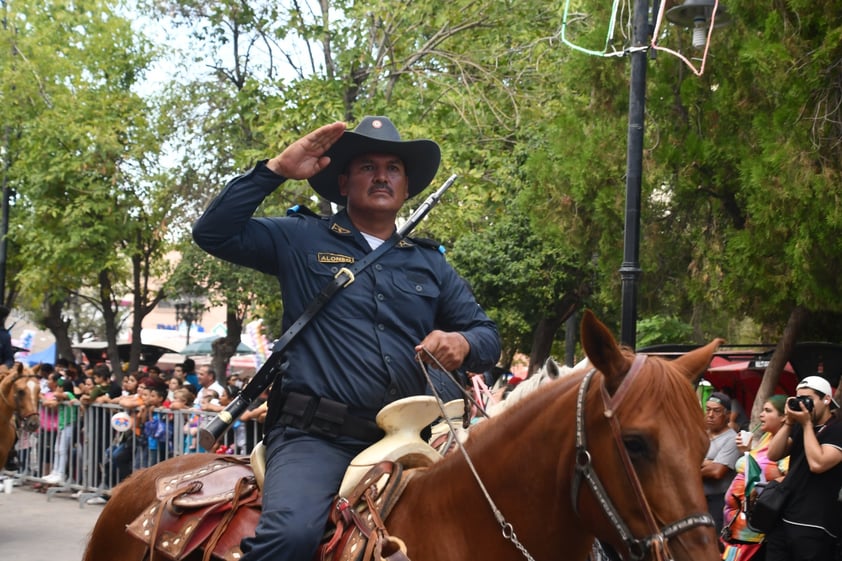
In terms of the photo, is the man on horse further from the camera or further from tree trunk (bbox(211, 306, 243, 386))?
tree trunk (bbox(211, 306, 243, 386))

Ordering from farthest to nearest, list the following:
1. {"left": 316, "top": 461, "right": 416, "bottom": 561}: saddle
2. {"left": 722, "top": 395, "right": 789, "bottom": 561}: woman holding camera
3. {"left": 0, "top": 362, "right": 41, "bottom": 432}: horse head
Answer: {"left": 0, "top": 362, "right": 41, "bottom": 432}: horse head
{"left": 722, "top": 395, "right": 789, "bottom": 561}: woman holding camera
{"left": 316, "top": 461, "right": 416, "bottom": 561}: saddle

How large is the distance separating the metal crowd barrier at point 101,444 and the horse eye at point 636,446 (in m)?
8.92

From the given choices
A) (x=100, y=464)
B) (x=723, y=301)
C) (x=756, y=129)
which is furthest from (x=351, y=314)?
(x=100, y=464)

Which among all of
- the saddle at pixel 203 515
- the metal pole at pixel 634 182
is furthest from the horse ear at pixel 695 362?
the metal pole at pixel 634 182

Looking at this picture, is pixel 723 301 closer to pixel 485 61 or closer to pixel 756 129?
pixel 756 129

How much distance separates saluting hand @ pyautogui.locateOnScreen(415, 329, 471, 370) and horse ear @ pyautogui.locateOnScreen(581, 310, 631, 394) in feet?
2.83

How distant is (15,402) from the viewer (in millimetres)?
11203

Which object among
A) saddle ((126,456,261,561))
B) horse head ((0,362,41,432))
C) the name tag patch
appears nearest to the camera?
saddle ((126,456,261,561))

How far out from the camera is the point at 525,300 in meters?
22.2

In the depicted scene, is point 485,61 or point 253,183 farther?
point 485,61

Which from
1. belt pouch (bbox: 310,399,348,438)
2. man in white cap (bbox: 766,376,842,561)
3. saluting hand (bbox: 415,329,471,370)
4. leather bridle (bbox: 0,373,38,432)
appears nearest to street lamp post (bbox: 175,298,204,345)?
leather bridle (bbox: 0,373,38,432)

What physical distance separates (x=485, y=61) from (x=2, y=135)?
1329cm

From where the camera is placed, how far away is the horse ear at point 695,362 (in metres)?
2.88

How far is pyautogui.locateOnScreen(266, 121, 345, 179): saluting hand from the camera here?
3.71 metres
